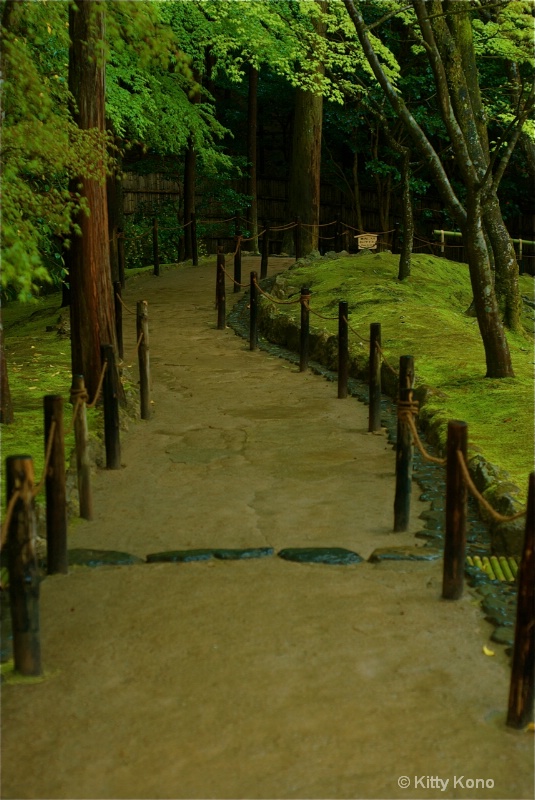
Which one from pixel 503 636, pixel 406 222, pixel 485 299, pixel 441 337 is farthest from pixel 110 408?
pixel 406 222

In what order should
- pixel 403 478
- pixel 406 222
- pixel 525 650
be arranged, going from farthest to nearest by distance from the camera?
pixel 406 222 → pixel 403 478 → pixel 525 650

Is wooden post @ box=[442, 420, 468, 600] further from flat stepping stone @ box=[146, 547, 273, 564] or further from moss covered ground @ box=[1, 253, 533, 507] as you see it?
moss covered ground @ box=[1, 253, 533, 507]

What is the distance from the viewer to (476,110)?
13.9 metres

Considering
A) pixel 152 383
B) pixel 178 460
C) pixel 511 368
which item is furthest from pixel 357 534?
pixel 152 383

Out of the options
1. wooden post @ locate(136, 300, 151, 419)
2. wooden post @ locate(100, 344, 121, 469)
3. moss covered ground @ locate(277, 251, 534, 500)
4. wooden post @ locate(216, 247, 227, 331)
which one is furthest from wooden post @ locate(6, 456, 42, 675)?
wooden post @ locate(216, 247, 227, 331)

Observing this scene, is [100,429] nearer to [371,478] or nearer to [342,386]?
[371,478]

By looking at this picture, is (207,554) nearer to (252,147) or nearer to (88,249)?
(88,249)

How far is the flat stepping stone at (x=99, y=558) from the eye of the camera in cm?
563

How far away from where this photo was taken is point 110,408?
7.62 metres

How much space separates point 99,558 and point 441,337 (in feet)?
24.7

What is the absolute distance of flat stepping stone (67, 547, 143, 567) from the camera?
5.63 metres

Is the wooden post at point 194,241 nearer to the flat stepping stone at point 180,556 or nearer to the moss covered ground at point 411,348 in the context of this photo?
the moss covered ground at point 411,348

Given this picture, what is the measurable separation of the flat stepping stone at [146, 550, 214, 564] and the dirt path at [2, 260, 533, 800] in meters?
0.07

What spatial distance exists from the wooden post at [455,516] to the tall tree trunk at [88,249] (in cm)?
472
